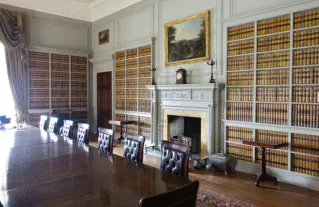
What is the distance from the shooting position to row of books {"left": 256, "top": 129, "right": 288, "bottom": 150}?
4.16 meters

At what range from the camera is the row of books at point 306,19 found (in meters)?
3.80

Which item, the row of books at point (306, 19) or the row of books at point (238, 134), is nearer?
the row of books at point (306, 19)

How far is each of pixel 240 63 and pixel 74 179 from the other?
372 cm

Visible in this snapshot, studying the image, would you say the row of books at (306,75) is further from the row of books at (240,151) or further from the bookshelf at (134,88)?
the bookshelf at (134,88)

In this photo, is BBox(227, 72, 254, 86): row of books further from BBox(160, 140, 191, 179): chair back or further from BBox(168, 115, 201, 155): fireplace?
BBox(160, 140, 191, 179): chair back

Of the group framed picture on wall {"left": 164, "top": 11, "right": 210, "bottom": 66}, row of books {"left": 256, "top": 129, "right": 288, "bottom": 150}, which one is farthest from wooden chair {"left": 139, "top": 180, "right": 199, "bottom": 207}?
framed picture on wall {"left": 164, "top": 11, "right": 210, "bottom": 66}

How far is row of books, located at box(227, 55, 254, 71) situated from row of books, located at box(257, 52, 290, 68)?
0.15 m

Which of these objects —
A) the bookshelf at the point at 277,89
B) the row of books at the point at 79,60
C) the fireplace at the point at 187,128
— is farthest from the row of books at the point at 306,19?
the row of books at the point at 79,60

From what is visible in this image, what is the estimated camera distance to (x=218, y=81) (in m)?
5.08

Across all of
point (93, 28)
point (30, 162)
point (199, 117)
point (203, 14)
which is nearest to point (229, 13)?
point (203, 14)

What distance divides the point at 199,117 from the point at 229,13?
215cm

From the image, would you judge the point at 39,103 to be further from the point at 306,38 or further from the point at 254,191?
the point at 306,38

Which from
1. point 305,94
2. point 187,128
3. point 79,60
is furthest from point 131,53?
point 305,94

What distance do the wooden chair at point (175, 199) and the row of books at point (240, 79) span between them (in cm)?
358
